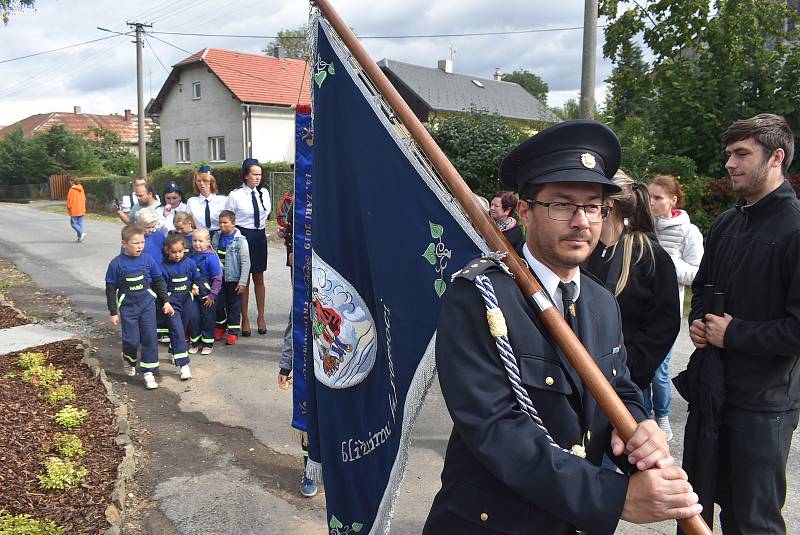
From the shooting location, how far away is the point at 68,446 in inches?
173

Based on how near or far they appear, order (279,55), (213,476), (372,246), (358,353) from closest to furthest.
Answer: (372,246) < (358,353) < (213,476) < (279,55)

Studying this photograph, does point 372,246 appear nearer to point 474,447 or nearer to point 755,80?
point 474,447

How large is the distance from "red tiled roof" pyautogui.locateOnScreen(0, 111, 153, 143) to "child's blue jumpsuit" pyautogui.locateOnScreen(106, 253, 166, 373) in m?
54.6

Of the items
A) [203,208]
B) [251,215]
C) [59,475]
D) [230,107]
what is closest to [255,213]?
[251,215]

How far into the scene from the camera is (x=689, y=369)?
3.12 metres

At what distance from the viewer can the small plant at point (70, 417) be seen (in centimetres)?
485

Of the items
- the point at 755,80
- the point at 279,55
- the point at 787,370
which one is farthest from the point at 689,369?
the point at 279,55

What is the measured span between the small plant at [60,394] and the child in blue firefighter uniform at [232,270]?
2.10m

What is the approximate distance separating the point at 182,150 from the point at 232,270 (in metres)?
31.7

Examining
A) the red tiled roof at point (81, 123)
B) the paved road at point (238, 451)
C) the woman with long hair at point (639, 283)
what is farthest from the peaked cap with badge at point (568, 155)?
the red tiled roof at point (81, 123)

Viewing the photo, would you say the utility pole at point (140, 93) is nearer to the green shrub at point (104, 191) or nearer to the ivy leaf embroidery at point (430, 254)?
the green shrub at point (104, 191)

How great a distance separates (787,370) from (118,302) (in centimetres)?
558

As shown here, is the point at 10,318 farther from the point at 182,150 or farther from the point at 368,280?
the point at 182,150

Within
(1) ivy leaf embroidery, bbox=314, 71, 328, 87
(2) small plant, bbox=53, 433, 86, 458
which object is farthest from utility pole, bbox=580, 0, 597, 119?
(2) small plant, bbox=53, 433, 86, 458
